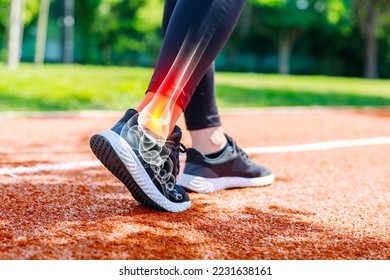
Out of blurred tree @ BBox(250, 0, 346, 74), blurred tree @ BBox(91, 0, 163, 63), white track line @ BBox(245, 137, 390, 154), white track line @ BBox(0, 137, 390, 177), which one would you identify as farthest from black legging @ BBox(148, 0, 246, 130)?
blurred tree @ BBox(91, 0, 163, 63)

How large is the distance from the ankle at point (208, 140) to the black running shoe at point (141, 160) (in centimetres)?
30

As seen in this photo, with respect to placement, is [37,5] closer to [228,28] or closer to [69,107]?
[69,107]

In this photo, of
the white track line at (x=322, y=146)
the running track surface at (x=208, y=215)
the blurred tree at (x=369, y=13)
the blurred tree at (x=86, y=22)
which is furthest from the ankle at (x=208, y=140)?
the blurred tree at (x=86, y=22)

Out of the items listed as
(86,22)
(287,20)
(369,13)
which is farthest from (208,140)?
(86,22)

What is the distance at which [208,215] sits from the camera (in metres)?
1.95

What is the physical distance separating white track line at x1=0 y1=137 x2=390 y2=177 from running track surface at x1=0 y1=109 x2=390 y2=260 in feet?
0.21

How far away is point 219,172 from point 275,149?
1403 millimetres

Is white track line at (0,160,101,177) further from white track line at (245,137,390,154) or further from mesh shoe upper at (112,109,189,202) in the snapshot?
white track line at (245,137,390,154)

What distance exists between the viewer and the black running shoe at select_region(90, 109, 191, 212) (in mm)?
1767

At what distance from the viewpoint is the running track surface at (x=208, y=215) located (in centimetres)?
159

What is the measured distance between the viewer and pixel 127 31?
34094 millimetres

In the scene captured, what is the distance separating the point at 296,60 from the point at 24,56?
16977mm

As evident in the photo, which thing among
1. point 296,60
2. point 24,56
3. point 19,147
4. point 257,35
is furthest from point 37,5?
point 19,147

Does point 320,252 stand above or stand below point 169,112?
below
